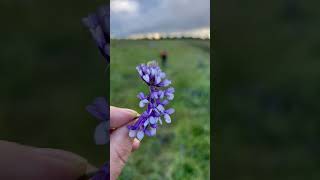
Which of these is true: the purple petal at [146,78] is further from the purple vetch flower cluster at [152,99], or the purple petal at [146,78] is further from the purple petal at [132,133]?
the purple petal at [132,133]

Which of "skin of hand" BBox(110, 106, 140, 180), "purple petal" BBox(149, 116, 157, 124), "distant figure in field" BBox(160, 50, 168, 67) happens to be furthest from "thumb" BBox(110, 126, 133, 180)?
"distant figure in field" BBox(160, 50, 168, 67)

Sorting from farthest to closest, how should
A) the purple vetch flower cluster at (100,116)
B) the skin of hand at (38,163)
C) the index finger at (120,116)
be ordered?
the index finger at (120,116), the purple vetch flower cluster at (100,116), the skin of hand at (38,163)

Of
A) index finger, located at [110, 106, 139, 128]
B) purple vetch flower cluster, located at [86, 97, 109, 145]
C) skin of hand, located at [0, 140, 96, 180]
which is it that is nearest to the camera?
skin of hand, located at [0, 140, 96, 180]

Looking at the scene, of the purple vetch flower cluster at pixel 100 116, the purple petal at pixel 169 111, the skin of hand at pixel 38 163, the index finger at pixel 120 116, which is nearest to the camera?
the skin of hand at pixel 38 163

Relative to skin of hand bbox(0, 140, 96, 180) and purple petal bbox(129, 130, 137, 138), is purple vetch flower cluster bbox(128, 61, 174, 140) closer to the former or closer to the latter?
purple petal bbox(129, 130, 137, 138)

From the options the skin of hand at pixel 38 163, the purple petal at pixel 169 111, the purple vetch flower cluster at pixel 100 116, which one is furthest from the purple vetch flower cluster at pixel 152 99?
the skin of hand at pixel 38 163

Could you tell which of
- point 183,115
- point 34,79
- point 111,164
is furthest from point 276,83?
point 34,79

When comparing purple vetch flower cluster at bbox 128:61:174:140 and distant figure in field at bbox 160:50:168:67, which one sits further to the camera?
distant figure in field at bbox 160:50:168:67
